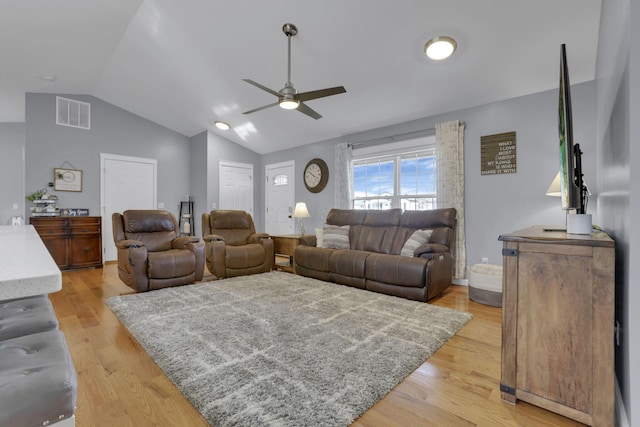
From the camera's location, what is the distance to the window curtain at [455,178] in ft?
12.9

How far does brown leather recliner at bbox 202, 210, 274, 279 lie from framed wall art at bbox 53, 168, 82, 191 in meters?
2.71

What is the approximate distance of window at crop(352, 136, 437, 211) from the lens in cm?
441

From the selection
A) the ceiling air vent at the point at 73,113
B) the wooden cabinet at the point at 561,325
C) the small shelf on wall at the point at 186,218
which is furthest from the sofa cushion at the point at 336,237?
the ceiling air vent at the point at 73,113

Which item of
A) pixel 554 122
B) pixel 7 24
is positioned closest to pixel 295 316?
pixel 554 122

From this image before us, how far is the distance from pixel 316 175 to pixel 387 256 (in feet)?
9.25

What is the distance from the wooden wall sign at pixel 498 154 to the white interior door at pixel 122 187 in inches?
238

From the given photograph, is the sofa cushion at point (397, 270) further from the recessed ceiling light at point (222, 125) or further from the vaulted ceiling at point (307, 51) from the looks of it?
the recessed ceiling light at point (222, 125)

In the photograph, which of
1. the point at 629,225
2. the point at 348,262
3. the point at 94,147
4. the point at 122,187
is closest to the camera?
the point at 629,225

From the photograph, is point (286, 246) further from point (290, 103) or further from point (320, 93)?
point (320, 93)

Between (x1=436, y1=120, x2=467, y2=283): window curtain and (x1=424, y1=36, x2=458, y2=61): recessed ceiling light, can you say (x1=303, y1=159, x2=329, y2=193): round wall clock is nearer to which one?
(x1=436, y1=120, x2=467, y2=283): window curtain

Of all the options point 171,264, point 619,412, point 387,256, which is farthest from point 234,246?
point 619,412

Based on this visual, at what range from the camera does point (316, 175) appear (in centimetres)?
582

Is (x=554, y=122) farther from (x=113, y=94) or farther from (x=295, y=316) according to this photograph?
(x=113, y=94)

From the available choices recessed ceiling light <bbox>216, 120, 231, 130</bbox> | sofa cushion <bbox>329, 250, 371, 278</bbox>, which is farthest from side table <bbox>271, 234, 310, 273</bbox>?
recessed ceiling light <bbox>216, 120, 231, 130</bbox>
